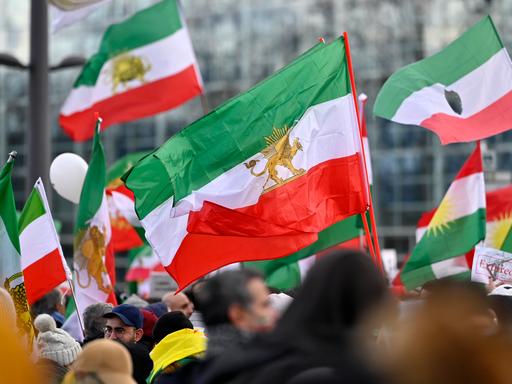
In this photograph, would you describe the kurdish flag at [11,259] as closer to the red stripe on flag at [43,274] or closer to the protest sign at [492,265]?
the red stripe on flag at [43,274]

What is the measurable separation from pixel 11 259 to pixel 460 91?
4486mm

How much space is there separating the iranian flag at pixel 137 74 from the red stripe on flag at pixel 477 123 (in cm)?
454

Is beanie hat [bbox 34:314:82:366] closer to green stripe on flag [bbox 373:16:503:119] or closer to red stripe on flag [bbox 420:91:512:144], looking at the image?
red stripe on flag [bbox 420:91:512:144]

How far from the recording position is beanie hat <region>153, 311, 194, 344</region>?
7707 mm

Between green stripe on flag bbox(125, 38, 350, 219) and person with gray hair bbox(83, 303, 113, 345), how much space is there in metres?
0.75

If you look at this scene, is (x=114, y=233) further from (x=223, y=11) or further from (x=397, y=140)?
(x=223, y=11)

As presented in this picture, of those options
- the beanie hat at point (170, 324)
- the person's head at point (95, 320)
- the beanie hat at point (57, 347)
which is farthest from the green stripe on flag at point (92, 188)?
the beanie hat at point (57, 347)

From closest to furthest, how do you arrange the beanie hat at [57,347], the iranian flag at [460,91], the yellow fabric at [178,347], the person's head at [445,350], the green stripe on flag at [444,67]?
the person's head at [445,350]
the yellow fabric at [178,347]
the beanie hat at [57,347]
the iranian flag at [460,91]
the green stripe on flag at [444,67]

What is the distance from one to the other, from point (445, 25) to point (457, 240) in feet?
98.2

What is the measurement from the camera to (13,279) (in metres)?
8.87

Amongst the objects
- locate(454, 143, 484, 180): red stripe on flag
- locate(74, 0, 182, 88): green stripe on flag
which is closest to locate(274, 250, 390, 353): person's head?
locate(454, 143, 484, 180): red stripe on flag

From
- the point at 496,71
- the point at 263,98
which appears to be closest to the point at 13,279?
the point at 263,98

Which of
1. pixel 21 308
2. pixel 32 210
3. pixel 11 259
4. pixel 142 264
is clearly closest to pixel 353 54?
pixel 142 264

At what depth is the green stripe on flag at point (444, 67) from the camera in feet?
37.1
